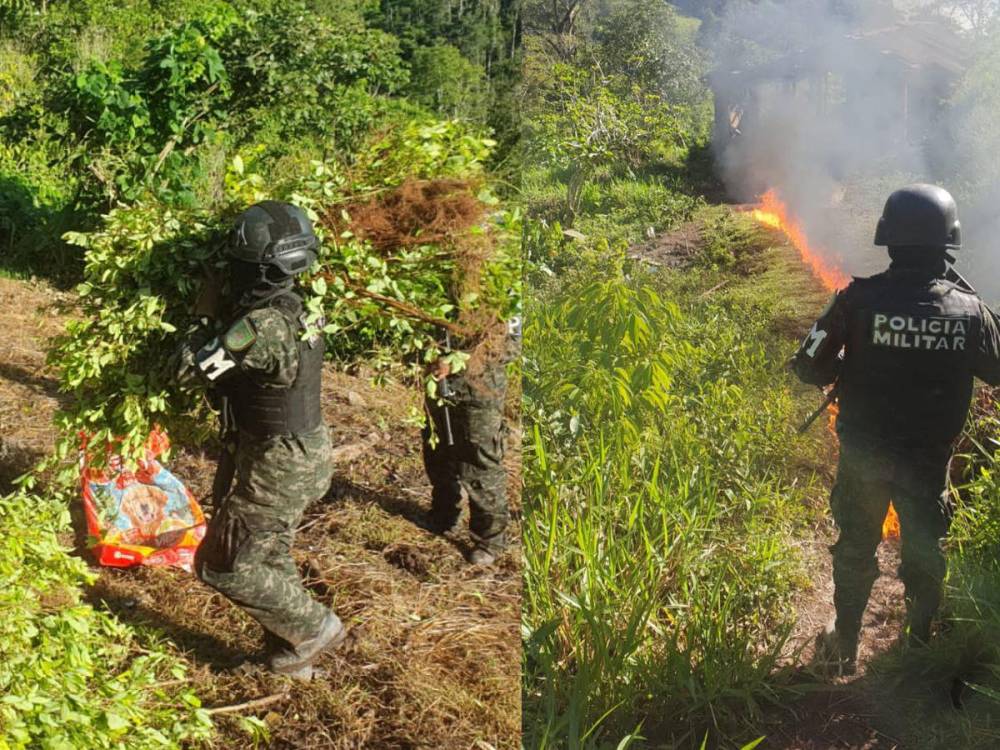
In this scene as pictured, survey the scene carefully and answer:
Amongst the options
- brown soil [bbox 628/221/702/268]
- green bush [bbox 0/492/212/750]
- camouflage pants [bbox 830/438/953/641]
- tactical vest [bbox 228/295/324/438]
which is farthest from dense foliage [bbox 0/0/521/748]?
camouflage pants [bbox 830/438/953/641]

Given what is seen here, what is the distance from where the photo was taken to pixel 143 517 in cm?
400

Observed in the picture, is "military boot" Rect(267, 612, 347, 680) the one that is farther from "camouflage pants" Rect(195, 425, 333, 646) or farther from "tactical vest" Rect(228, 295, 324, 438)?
"tactical vest" Rect(228, 295, 324, 438)

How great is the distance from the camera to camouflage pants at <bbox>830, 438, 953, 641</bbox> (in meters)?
1.12

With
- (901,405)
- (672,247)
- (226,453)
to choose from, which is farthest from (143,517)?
(901,405)

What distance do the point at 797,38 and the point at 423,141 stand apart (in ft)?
6.58

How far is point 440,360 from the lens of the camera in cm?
344

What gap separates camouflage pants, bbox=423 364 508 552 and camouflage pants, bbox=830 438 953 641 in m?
2.76

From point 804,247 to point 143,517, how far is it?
3355mm

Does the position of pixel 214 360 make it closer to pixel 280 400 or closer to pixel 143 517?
pixel 280 400

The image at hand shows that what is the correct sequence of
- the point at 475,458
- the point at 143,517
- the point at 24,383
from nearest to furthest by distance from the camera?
the point at 143,517 → the point at 475,458 → the point at 24,383

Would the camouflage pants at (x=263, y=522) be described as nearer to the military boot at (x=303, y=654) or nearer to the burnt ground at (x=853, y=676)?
the military boot at (x=303, y=654)

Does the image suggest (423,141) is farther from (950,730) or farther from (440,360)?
(950,730)

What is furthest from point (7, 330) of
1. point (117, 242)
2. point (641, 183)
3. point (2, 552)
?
point (641, 183)

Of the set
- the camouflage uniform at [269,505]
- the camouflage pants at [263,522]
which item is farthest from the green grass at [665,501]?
the camouflage pants at [263,522]
